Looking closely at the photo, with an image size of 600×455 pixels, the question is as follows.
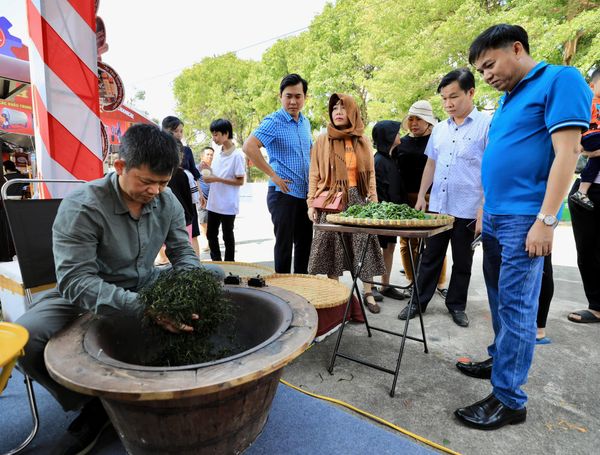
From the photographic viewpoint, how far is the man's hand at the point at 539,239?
1707mm

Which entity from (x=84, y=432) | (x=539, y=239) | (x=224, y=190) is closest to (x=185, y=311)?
(x=84, y=432)

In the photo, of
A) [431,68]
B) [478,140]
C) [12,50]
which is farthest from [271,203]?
[431,68]

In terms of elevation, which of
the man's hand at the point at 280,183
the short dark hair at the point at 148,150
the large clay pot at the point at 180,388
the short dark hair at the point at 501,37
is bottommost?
the large clay pot at the point at 180,388

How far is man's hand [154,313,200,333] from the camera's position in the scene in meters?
1.39

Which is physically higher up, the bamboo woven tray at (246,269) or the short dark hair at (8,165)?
the short dark hair at (8,165)

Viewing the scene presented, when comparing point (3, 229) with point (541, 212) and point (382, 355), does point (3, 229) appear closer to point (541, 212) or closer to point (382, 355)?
point (382, 355)

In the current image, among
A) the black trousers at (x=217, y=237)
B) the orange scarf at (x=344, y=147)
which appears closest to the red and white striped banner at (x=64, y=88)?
the orange scarf at (x=344, y=147)

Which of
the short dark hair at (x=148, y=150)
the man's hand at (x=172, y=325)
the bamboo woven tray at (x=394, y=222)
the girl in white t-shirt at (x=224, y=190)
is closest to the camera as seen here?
the man's hand at (x=172, y=325)

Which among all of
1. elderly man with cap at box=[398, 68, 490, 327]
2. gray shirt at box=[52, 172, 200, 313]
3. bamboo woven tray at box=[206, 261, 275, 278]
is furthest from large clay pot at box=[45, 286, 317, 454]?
elderly man with cap at box=[398, 68, 490, 327]

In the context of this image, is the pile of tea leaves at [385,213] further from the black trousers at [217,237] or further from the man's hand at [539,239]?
the black trousers at [217,237]

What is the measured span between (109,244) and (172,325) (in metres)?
0.60

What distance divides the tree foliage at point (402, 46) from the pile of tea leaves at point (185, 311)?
30.9ft

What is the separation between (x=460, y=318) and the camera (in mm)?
3273

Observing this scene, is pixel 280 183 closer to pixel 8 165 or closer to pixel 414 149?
pixel 414 149
